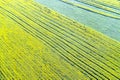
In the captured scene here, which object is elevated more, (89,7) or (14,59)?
(89,7)

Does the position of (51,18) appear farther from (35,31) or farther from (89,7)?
(89,7)

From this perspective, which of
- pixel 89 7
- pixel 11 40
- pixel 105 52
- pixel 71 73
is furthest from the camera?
pixel 89 7

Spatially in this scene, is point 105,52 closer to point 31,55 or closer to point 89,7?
point 31,55

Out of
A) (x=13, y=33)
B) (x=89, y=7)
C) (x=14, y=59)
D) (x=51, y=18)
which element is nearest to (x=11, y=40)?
(x=13, y=33)

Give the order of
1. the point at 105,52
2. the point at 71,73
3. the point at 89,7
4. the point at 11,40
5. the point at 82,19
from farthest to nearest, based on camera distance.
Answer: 1. the point at 89,7
2. the point at 82,19
3. the point at 11,40
4. the point at 105,52
5. the point at 71,73

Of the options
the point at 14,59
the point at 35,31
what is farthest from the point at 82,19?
the point at 14,59

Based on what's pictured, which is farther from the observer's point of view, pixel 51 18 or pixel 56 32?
pixel 51 18
